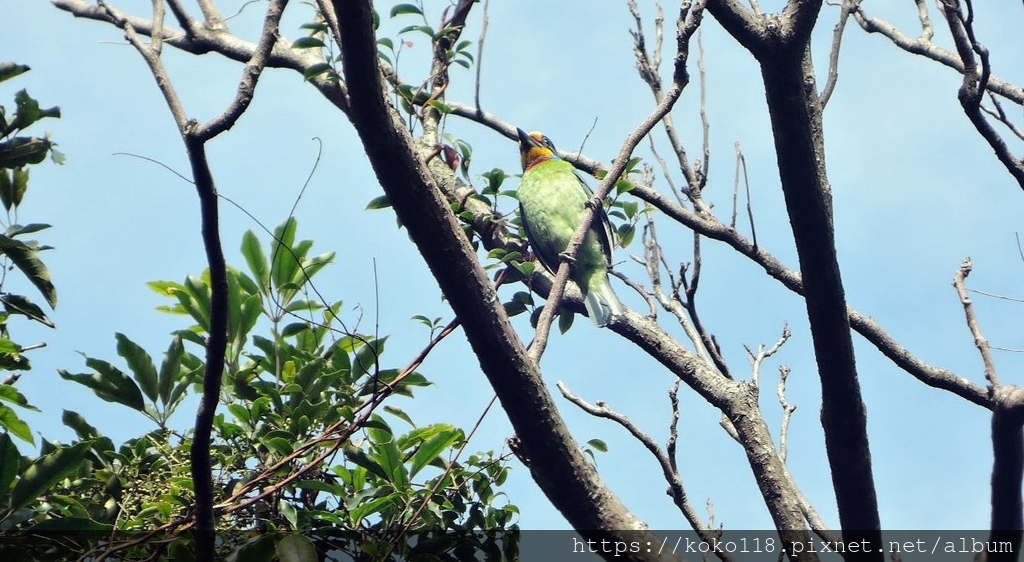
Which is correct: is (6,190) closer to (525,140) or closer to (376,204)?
(376,204)

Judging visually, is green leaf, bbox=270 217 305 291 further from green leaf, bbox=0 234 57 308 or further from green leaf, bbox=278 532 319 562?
green leaf, bbox=278 532 319 562

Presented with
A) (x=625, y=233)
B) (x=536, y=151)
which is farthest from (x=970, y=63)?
(x=536, y=151)

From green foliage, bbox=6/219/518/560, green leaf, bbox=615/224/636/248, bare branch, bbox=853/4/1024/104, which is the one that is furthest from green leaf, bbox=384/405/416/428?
bare branch, bbox=853/4/1024/104

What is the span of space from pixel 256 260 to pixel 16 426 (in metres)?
0.76

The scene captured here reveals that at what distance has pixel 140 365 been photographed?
223 centimetres

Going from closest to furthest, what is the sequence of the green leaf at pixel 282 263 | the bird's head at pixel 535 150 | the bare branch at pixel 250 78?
the bare branch at pixel 250 78 < the green leaf at pixel 282 263 < the bird's head at pixel 535 150

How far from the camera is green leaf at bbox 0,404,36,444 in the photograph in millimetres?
2086

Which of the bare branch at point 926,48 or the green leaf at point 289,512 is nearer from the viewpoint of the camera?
the green leaf at point 289,512

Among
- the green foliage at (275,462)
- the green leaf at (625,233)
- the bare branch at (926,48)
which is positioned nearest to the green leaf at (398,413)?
the green foliage at (275,462)

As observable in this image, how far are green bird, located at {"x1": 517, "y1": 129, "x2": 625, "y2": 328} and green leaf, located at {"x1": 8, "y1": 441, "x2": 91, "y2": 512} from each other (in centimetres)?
239

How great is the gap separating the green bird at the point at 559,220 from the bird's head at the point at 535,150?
10cm

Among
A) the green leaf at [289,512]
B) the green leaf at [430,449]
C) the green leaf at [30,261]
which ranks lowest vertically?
the green leaf at [289,512]

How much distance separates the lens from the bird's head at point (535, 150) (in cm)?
473

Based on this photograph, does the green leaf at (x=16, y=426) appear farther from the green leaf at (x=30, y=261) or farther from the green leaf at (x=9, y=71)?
the green leaf at (x=9, y=71)
